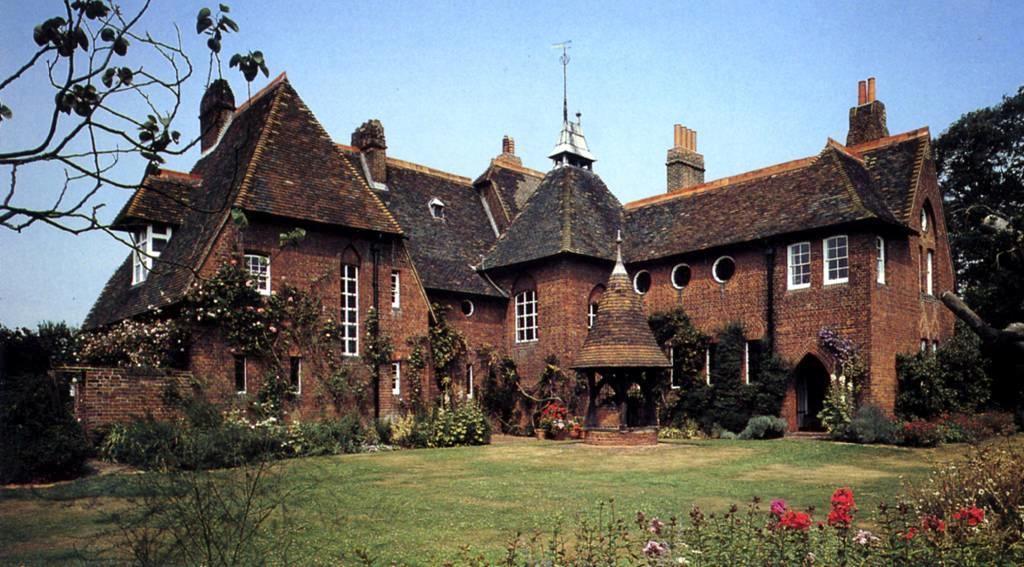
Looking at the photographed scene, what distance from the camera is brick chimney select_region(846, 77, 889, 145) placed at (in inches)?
1093

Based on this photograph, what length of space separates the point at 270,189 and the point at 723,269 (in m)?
14.7

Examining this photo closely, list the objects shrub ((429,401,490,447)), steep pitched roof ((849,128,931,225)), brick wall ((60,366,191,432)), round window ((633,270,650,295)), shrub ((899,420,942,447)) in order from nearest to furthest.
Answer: brick wall ((60,366,191,432)), shrub ((899,420,942,447)), shrub ((429,401,490,447)), steep pitched roof ((849,128,931,225)), round window ((633,270,650,295))

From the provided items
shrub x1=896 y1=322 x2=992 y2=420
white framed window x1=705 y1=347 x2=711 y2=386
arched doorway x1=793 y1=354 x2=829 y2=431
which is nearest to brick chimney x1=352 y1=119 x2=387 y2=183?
white framed window x1=705 y1=347 x2=711 y2=386

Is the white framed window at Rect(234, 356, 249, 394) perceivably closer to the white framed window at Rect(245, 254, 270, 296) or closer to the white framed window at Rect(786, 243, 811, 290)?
the white framed window at Rect(245, 254, 270, 296)

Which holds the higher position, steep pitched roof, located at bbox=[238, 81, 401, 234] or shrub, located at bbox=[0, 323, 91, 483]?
steep pitched roof, located at bbox=[238, 81, 401, 234]

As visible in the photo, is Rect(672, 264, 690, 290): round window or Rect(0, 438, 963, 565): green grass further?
Rect(672, 264, 690, 290): round window

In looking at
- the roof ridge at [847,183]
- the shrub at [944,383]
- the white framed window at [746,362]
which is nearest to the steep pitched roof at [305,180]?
the white framed window at [746,362]

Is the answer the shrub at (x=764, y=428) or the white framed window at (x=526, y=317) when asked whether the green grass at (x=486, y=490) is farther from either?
the white framed window at (x=526, y=317)

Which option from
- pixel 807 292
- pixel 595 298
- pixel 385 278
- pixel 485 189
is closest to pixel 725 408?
pixel 807 292

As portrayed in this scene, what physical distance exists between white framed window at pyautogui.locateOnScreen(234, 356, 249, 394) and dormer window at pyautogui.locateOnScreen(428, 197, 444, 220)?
1111 cm

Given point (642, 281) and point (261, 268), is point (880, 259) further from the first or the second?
point (261, 268)

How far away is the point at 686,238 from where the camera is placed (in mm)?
27656

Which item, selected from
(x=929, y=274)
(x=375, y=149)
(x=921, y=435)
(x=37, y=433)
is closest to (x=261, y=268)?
(x=37, y=433)

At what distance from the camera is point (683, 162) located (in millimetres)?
33312
